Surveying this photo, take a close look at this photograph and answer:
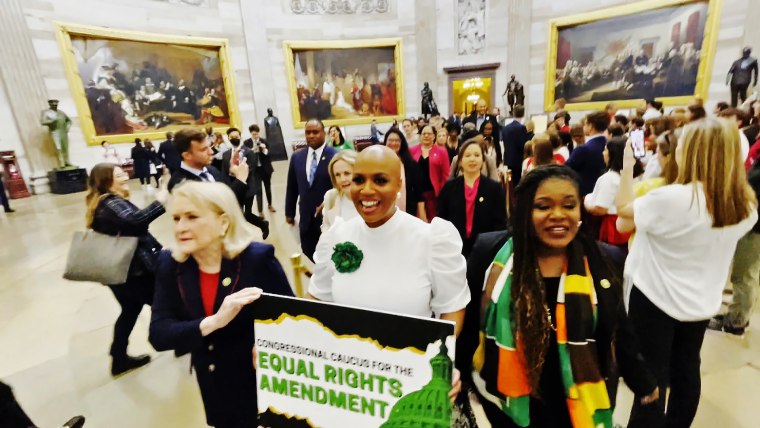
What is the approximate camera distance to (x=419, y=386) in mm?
1170

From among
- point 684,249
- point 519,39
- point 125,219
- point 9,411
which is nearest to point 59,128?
point 125,219

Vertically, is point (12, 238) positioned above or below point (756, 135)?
below

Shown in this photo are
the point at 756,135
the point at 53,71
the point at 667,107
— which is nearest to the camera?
the point at 756,135

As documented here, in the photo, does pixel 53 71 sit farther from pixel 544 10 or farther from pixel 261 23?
pixel 544 10

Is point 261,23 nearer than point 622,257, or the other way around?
point 622,257

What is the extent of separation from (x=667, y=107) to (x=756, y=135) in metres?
11.6

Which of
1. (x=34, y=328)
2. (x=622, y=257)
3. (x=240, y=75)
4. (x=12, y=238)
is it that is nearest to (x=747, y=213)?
(x=622, y=257)

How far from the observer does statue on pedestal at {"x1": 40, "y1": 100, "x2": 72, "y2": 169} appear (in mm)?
10992

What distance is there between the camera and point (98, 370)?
Answer: 318 centimetres

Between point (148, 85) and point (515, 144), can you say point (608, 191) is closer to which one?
point (515, 144)

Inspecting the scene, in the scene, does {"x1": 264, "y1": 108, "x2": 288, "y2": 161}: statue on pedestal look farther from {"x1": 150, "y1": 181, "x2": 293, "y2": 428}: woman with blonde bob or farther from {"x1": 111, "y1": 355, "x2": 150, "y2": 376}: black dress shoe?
{"x1": 150, "y1": 181, "x2": 293, "y2": 428}: woman with blonde bob

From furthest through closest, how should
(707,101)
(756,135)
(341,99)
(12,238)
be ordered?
(341,99) → (707,101) → (12,238) → (756,135)

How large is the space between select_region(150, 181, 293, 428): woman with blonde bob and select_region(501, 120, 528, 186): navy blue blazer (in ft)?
19.2

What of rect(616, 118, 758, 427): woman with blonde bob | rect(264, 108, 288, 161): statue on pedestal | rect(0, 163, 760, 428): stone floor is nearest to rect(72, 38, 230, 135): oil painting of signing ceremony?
rect(264, 108, 288, 161): statue on pedestal
